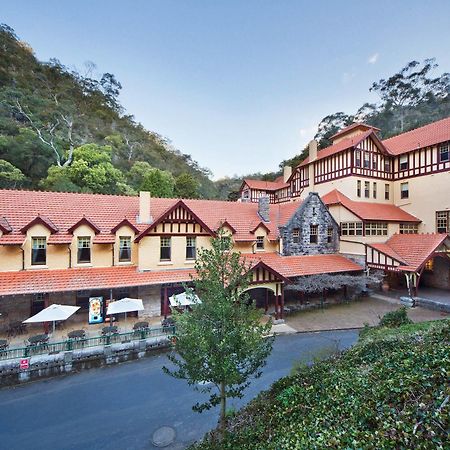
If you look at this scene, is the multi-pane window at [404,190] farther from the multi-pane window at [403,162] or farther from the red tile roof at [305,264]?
the red tile roof at [305,264]

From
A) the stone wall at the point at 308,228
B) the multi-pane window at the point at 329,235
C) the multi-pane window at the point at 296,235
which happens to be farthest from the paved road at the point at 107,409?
the multi-pane window at the point at 329,235

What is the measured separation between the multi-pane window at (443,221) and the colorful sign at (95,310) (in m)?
32.8

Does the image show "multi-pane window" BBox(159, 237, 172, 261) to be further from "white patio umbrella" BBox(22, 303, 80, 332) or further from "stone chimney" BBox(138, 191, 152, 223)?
"white patio umbrella" BBox(22, 303, 80, 332)

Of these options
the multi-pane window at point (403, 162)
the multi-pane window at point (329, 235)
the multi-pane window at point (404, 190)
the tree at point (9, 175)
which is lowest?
the multi-pane window at point (329, 235)

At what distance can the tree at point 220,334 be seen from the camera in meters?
6.92

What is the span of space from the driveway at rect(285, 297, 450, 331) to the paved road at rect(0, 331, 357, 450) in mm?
4922

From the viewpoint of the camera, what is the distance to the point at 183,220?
19.1m

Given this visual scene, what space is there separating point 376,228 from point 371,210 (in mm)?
2337

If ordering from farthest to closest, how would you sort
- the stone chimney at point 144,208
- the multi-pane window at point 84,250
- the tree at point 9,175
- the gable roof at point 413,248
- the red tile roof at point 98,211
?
the tree at point 9,175 → the gable roof at point 413,248 → the stone chimney at point 144,208 → the multi-pane window at point 84,250 → the red tile roof at point 98,211

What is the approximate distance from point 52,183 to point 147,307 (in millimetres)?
21503

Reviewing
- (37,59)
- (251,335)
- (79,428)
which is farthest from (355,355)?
(37,59)

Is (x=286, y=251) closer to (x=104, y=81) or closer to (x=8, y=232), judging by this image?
(x=8, y=232)

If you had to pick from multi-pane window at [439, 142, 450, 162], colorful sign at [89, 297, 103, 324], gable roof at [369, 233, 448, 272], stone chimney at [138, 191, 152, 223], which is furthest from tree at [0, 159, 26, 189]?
multi-pane window at [439, 142, 450, 162]

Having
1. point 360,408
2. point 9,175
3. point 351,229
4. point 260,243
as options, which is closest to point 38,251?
point 260,243
